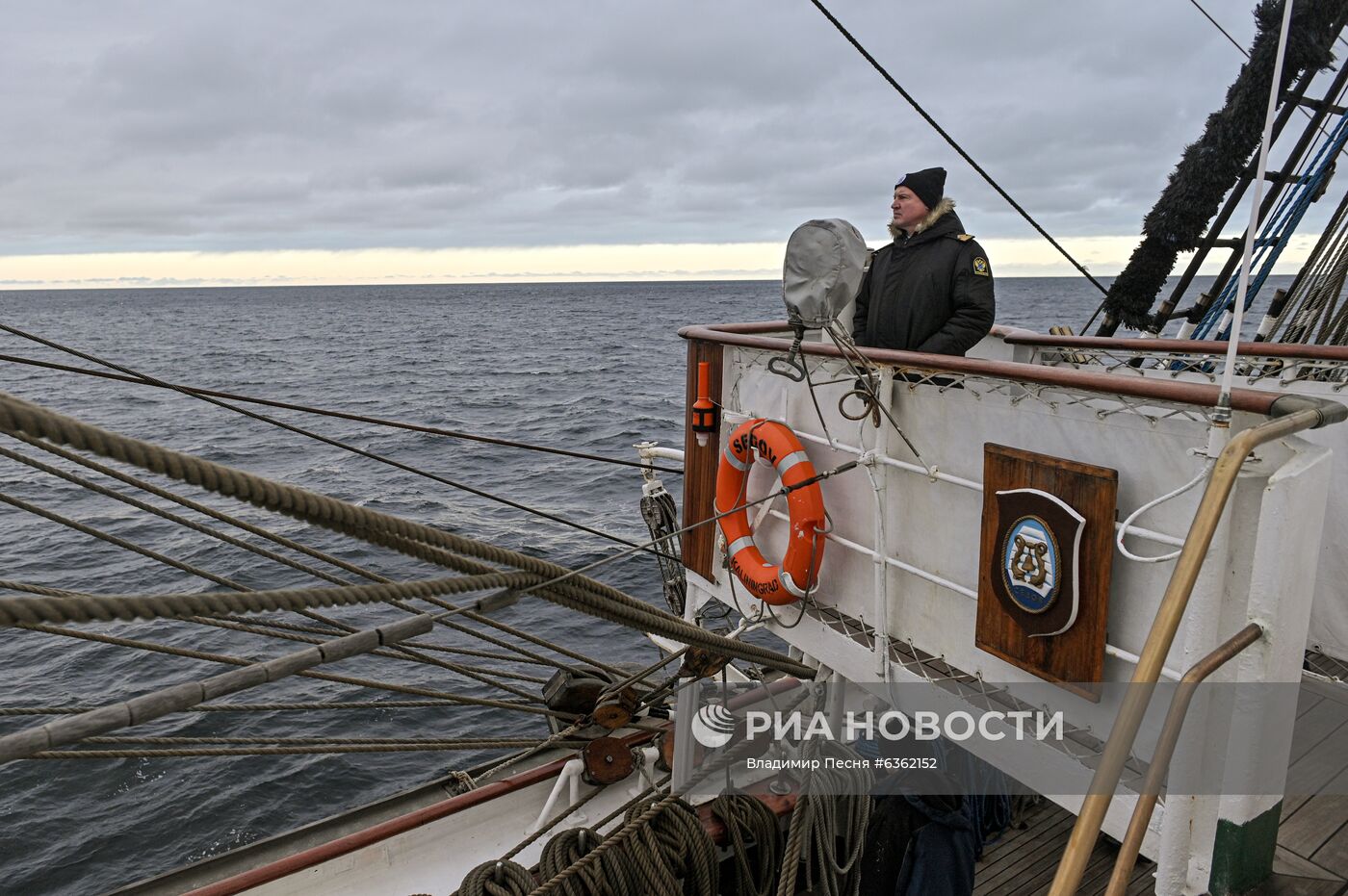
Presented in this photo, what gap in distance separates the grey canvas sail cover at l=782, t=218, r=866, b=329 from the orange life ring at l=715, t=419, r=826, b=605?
0.85 metres

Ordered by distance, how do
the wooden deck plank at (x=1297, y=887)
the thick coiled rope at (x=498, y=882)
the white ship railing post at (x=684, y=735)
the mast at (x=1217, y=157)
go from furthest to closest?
the mast at (x=1217, y=157)
the white ship railing post at (x=684, y=735)
the thick coiled rope at (x=498, y=882)
the wooden deck plank at (x=1297, y=887)

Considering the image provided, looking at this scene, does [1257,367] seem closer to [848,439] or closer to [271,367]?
[848,439]

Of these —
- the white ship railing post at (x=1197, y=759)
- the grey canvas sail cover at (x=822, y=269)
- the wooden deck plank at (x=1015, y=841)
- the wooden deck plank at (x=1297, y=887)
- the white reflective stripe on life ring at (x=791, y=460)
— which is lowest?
the wooden deck plank at (x=1015, y=841)

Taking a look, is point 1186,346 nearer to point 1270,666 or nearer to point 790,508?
point 790,508

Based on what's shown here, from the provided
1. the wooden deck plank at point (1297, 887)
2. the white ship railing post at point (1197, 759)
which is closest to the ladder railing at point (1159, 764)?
the white ship railing post at point (1197, 759)

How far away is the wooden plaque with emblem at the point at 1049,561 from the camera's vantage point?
10.4 feet

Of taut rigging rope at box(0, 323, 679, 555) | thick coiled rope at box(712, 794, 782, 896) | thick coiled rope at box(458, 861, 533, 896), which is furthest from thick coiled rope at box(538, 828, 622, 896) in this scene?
taut rigging rope at box(0, 323, 679, 555)

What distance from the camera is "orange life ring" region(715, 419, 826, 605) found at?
439 centimetres

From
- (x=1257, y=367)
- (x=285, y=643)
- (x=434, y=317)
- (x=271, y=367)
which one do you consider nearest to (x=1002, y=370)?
(x=1257, y=367)

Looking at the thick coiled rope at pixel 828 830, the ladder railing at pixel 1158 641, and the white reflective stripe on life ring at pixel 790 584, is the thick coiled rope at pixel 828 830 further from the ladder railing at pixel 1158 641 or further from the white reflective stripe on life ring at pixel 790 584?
the ladder railing at pixel 1158 641

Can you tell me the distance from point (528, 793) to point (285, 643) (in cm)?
810

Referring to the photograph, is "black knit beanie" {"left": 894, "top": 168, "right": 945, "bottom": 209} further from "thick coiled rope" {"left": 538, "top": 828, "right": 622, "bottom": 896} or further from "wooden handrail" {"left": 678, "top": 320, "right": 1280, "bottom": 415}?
"thick coiled rope" {"left": 538, "top": 828, "right": 622, "bottom": 896}

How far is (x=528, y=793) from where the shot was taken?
20.3ft

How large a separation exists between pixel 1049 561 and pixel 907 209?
201cm
